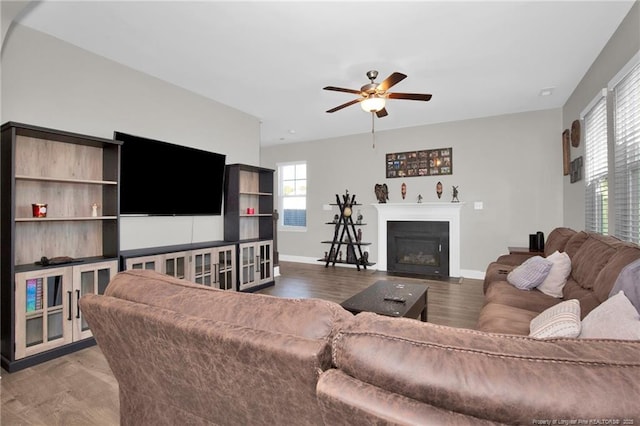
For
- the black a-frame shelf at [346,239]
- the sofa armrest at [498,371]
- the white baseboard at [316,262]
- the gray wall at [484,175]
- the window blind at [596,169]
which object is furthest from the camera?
the black a-frame shelf at [346,239]

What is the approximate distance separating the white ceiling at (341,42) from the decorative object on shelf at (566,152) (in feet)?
1.87

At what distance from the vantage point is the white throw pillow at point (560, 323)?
1.30 m

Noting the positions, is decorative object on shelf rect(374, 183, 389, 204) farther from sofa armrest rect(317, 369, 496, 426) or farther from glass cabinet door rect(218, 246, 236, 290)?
sofa armrest rect(317, 369, 496, 426)

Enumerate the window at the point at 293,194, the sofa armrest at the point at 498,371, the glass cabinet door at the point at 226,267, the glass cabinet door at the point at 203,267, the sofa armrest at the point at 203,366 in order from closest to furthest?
the sofa armrest at the point at 498,371
the sofa armrest at the point at 203,366
the glass cabinet door at the point at 203,267
the glass cabinet door at the point at 226,267
the window at the point at 293,194

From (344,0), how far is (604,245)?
258 centimetres

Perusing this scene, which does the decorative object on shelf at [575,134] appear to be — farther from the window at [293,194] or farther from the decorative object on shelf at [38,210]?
the decorative object on shelf at [38,210]

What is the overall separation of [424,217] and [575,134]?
2.45m

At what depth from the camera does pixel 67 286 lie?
101 inches

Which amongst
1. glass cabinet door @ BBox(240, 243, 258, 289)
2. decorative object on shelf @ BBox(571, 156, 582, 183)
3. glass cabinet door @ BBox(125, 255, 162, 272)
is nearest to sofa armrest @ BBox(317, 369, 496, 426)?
glass cabinet door @ BBox(125, 255, 162, 272)

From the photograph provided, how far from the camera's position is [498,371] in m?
0.58

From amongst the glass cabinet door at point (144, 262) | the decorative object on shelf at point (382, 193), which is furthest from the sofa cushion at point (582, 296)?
the decorative object on shelf at point (382, 193)

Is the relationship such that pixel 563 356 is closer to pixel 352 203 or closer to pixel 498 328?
pixel 498 328

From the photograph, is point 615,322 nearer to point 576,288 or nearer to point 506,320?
point 506,320

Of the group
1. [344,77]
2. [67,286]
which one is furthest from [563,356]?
[344,77]
